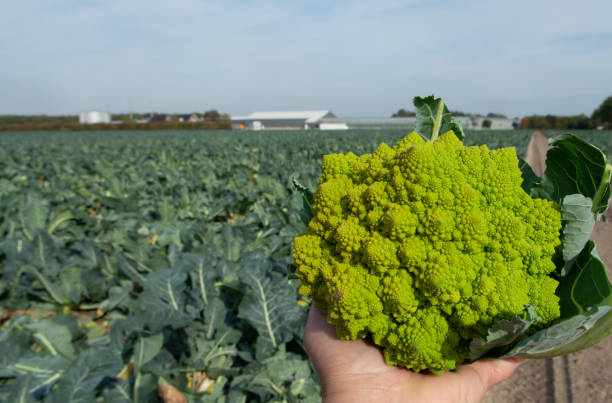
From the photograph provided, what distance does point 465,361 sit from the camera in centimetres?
133

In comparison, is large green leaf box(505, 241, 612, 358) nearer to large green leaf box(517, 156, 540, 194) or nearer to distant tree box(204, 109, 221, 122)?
large green leaf box(517, 156, 540, 194)

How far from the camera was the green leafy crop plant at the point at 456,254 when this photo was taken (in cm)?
113

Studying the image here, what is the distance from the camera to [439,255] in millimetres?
1186

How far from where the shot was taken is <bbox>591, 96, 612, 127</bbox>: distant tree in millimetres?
54719

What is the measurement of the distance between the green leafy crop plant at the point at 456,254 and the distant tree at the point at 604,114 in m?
70.4

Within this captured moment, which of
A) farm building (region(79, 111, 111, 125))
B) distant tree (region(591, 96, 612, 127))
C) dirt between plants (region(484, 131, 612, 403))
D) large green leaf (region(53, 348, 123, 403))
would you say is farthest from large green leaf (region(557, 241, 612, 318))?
farm building (region(79, 111, 111, 125))

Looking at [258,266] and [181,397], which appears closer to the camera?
[181,397]

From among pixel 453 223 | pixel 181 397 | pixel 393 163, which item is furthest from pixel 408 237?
pixel 181 397

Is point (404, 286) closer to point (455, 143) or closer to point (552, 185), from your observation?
point (455, 143)

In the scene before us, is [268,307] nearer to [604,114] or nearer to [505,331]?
[505,331]

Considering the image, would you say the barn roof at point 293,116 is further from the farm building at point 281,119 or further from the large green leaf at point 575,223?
the large green leaf at point 575,223

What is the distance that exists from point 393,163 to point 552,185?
0.62m

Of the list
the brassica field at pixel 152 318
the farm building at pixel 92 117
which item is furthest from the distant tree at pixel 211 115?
the brassica field at pixel 152 318

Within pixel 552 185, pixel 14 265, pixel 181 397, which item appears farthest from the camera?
pixel 14 265
